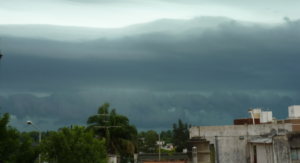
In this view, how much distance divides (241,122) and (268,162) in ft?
53.8

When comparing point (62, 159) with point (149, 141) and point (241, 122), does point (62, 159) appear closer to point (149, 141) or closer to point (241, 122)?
point (241, 122)

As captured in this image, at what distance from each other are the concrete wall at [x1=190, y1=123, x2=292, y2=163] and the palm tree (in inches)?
548

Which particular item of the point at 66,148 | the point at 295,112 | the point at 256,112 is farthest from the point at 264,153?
the point at 66,148

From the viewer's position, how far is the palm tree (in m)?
56.8

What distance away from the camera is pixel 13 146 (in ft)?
99.7

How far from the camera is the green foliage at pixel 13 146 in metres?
29.8

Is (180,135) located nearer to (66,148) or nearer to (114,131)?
(114,131)

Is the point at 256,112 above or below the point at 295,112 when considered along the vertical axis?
above

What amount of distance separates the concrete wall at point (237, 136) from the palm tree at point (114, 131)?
13928mm

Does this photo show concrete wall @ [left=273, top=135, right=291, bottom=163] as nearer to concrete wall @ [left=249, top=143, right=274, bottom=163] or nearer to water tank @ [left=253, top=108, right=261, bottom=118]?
concrete wall @ [left=249, top=143, right=274, bottom=163]

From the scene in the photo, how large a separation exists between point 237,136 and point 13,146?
28.2 m

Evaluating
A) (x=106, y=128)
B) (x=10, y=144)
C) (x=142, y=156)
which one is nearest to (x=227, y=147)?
(x=142, y=156)

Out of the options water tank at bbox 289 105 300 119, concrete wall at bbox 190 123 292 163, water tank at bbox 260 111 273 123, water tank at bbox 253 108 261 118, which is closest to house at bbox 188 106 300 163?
concrete wall at bbox 190 123 292 163

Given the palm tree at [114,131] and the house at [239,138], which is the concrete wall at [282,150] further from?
the palm tree at [114,131]
